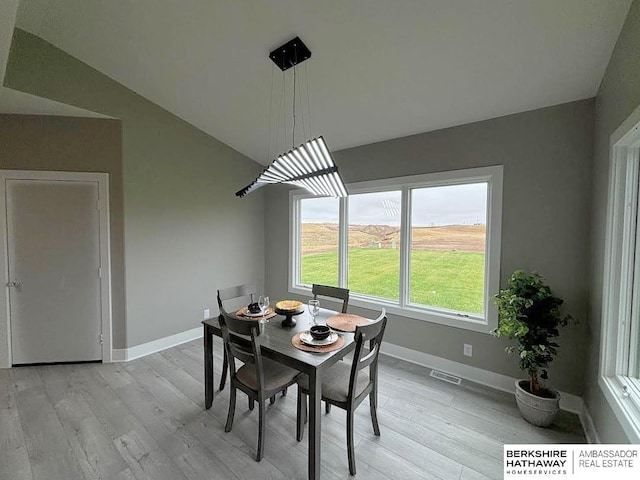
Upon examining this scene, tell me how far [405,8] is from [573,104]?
1671mm

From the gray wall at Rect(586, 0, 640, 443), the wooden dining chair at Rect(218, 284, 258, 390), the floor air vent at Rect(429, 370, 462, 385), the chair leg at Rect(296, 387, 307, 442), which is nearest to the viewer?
the gray wall at Rect(586, 0, 640, 443)

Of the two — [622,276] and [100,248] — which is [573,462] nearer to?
[622,276]

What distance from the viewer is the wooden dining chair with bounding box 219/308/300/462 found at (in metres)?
1.78

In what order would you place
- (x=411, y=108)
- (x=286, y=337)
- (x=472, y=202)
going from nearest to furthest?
1. (x=286, y=337)
2. (x=411, y=108)
3. (x=472, y=202)

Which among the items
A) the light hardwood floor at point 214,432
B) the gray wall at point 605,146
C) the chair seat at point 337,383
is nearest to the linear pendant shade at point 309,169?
the chair seat at point 337,383

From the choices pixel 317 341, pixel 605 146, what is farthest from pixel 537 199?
pixel 317 341

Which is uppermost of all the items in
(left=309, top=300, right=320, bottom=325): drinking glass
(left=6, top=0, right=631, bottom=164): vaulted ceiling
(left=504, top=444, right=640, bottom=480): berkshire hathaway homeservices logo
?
(left=6, top=0, right=631, bottom=164): vaulted ceiling

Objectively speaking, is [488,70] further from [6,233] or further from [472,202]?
[6,233]

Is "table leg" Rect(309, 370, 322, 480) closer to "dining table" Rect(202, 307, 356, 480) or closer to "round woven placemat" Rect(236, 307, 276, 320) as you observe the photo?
"dining table" Rect(202, 307, 356, 480)

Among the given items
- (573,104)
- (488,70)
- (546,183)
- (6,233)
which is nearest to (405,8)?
(488,70)

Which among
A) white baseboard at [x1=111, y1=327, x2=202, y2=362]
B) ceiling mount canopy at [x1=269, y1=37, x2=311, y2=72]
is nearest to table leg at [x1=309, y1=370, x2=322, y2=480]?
ceiling mount canopy at [x1=269, y1=37, x2=311, y2=72]

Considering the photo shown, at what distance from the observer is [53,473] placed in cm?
175

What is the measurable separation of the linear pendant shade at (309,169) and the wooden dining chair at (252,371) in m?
1.04

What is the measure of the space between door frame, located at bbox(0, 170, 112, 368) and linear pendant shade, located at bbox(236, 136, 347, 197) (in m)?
2.03
